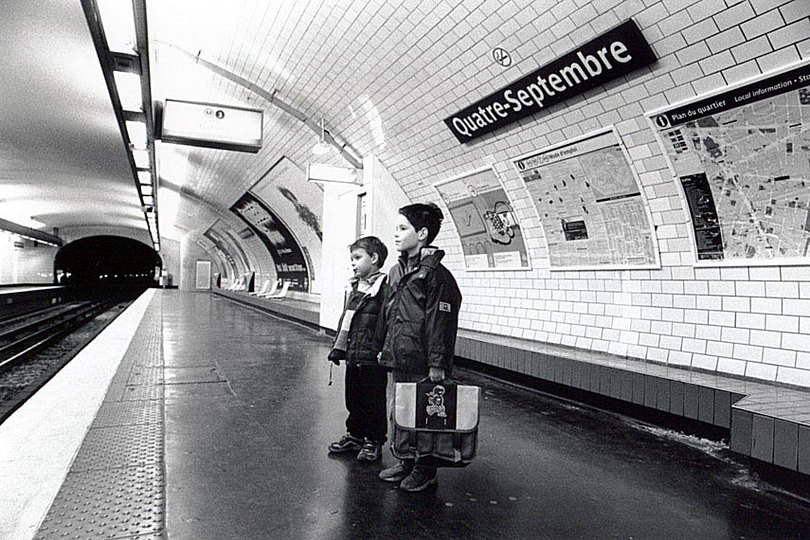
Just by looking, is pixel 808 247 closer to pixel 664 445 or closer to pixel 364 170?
pixel 664 445

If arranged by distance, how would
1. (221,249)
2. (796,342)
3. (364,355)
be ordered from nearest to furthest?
1. (364,355)
2. (796,342)
3. (221,249)

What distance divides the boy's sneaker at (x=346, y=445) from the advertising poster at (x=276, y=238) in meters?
12.8

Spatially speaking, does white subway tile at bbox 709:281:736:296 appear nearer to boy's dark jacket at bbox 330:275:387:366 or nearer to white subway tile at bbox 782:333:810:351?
white subway tile at bbox 782:333:810:351

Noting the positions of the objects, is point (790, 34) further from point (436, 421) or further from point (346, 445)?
point (346, 445)

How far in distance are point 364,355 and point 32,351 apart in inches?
500

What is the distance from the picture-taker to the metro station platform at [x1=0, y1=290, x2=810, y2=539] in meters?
2.27

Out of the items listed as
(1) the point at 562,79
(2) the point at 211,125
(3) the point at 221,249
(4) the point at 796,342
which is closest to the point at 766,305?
(4) the point at 796,342

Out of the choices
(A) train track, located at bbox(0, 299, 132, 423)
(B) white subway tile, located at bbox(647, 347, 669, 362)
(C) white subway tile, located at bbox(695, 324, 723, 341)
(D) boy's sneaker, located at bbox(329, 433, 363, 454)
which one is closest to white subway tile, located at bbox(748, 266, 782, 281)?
(C) white subway tile, located at bbox(695, 324, 723, 341)

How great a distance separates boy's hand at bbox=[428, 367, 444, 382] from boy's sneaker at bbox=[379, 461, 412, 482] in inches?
21.7

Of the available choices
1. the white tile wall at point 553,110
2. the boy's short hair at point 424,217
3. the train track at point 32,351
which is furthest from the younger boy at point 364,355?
the train track at point 32,351

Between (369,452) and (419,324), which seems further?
(369,452)

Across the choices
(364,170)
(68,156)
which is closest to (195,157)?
(68,156)

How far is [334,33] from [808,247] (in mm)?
5202

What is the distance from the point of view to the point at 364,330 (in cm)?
314
